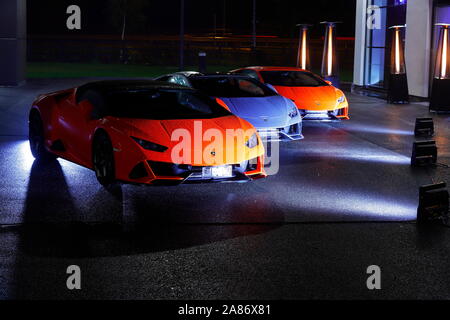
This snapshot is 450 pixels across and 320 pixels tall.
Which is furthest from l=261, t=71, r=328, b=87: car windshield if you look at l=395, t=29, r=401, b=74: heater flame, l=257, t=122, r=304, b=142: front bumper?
l=395, t=29, r=401, b=74: heater flame

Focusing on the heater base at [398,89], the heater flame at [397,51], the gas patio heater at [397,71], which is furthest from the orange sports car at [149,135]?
the heater flame at [397,51]

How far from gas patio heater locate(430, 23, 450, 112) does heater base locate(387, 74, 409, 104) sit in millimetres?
2920

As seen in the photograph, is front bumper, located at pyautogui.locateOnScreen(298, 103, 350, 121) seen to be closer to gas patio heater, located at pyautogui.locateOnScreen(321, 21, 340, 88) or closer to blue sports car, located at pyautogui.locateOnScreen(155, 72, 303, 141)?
blue sports car, located at pyautogui.locateOnScreen(155, 72, 303, 141)

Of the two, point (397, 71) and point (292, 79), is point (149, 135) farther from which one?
point (397, 71)

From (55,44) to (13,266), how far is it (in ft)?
199

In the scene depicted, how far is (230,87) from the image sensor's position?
15.1m

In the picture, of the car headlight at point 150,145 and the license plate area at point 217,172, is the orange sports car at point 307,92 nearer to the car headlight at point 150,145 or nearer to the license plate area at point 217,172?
the license plate area at point 217,172

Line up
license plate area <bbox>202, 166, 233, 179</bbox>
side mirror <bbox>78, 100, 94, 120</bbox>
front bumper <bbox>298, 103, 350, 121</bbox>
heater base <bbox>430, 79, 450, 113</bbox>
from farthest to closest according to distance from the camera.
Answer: heater base <bbox>430, 79, 450, 113</bbox> < front bumper <bbox>298, 103, 350, 121</bbox> < side mirror <bbox>78, 100, 94, 120</bbox> < license plate area <bbox>202, 166, 233, 179</bbox>

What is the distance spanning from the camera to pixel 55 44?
64.8 metres

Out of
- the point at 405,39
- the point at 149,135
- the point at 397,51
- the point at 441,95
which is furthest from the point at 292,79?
the point at 405,39

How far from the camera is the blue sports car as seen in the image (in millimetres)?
13500

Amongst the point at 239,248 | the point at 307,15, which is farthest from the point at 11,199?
the point at 307,15

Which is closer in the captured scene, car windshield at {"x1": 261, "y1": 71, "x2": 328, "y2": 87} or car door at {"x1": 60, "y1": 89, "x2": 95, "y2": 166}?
car door at {"x1": 60, "y1": 89, "x2": 95, "y2": 166}

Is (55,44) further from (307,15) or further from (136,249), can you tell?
(136,249)
